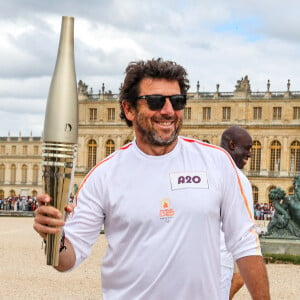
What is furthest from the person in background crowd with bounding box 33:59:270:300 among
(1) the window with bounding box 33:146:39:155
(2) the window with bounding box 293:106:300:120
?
Result: (1) the window with bounding box 33:146:39:155

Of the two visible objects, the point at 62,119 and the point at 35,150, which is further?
the point at 35,150

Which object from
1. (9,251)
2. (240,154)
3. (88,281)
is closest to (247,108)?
(9,251)

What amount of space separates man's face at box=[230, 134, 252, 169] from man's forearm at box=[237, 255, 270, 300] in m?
2.04

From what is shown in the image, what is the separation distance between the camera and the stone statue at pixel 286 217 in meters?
14.8

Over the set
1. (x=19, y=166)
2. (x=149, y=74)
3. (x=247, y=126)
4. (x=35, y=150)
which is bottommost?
(x=19, y=166)

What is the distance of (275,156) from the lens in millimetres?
46344

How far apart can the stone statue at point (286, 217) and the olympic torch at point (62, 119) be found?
1301cm

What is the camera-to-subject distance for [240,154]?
453 centimetres

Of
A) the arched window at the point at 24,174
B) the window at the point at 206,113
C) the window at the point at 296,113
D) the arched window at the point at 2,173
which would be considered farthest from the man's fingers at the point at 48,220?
the arched window at the point at 2,173

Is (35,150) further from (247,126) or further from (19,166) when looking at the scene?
(247,126)

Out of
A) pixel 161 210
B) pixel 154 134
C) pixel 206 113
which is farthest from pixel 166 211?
pixel 206 113

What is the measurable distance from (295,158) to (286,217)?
31672 mm

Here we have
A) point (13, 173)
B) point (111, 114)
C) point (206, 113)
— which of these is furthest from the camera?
point (13, 173)

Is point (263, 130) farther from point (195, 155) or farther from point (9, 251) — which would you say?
point (195, 155)
